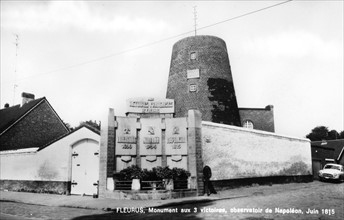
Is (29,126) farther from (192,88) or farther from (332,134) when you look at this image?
(332,134)

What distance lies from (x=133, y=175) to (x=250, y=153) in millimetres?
7968

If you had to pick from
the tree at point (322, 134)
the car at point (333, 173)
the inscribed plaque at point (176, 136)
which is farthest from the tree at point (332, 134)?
the inscribed plaque at point (176, 136)

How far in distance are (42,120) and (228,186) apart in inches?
748

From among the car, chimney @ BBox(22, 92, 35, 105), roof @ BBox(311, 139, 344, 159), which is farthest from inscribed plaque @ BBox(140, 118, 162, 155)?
roof @ BBox(311, 139, 344, 159)

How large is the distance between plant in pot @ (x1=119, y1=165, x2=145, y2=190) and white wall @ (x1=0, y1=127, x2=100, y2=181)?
2.74 meters

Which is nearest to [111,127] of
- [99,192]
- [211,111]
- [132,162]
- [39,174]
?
[132,162]

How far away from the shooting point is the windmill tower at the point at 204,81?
82.1 ft

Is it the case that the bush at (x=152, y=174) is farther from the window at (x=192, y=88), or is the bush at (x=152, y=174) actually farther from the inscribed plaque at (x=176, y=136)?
the window at (x=192, y=88)

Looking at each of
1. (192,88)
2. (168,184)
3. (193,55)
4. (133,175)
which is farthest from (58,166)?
(193,55)

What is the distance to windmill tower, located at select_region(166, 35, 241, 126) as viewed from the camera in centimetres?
2502

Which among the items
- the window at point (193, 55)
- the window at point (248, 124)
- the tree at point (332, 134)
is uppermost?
the window at point (193, 55)

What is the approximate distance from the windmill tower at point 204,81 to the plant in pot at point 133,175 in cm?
1082

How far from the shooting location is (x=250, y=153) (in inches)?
751

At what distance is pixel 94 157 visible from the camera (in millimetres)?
16578
